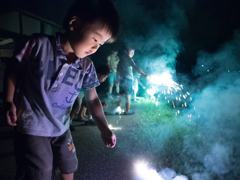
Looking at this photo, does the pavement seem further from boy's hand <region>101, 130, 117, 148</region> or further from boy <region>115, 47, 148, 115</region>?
boy <region>115, 47, 148, 115</region>

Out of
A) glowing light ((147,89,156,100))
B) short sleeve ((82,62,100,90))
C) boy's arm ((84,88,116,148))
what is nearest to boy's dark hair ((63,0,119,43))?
short sleeve ((82,62,100,90))

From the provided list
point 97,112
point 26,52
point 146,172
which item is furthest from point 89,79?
point 146,172

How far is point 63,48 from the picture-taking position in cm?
135

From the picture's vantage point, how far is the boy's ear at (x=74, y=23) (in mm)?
1294

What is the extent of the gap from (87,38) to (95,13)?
19 centimetres

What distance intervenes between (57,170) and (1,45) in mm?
9440

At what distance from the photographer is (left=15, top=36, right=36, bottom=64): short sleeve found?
1.15 meters

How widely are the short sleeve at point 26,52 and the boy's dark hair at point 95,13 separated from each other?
30 cm

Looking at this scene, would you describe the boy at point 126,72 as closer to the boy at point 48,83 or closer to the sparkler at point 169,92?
the sparkler at point 169,92


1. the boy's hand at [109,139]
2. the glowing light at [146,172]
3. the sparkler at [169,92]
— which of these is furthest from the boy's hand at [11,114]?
the sparkler at [169,92]

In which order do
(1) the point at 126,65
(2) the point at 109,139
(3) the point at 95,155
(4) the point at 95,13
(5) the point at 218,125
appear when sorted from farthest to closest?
(1) the point at 126,65 → (5) the point at 218,125 → (3) the point at 95,155 → (2) the point at 109,139 → (4) the point at 95,13

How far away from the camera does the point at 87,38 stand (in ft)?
4.18

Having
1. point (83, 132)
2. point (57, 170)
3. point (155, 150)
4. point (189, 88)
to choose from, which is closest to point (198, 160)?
point (155, 150)

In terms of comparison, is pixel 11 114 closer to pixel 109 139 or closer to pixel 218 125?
pixel 109 139
